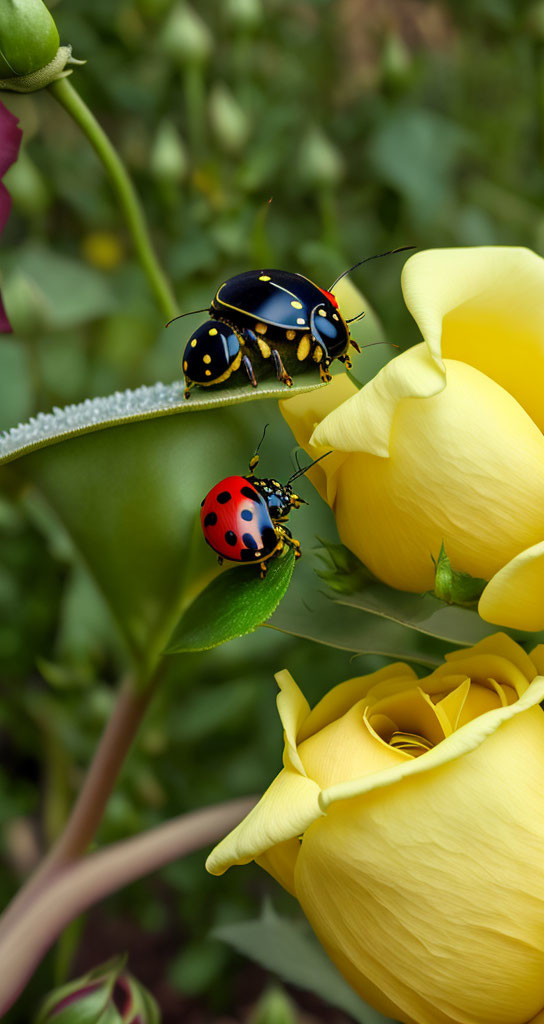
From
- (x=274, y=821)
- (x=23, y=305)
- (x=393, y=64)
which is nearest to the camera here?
(x=274, y=821)

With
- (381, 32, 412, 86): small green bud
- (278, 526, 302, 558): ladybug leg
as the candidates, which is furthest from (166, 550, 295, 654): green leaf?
(381, 32, 412, 86): small green bud

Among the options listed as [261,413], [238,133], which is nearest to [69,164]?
[238,133]

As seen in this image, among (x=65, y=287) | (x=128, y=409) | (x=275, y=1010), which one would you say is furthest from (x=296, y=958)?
(x=65, y=287)

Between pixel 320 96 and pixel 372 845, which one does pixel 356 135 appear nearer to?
pixel 320 96

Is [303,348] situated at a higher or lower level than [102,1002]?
higher

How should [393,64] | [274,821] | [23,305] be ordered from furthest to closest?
[393,64]
[23,305]
[274,821]

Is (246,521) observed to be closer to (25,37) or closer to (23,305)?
(25,37)

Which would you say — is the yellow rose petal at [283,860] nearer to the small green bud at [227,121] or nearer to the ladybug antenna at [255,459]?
the ladybug antenna at [255,459]
